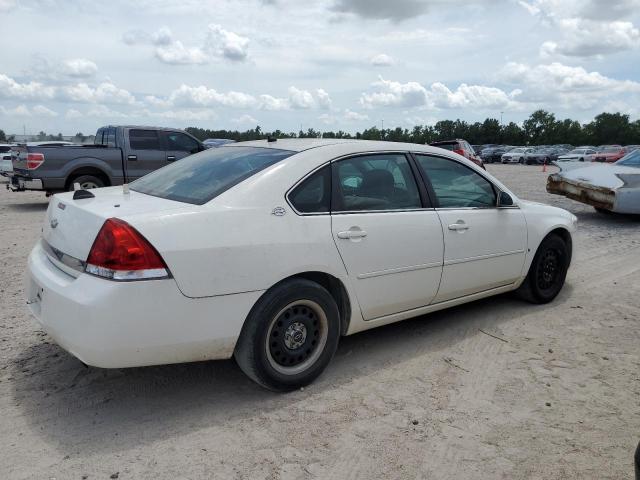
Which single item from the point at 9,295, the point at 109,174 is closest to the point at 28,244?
the point at 9,295

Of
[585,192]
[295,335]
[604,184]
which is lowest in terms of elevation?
[295,335]

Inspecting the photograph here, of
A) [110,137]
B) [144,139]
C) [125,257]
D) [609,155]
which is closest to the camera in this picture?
[125,257]

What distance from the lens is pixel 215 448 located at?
9.30 ft

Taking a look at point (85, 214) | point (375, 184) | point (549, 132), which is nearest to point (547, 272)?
point (375, 184)

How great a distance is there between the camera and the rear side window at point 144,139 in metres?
12.5

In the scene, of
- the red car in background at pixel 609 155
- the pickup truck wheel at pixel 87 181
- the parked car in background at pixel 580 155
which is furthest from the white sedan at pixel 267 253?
the parked car in background at pixel 580 155

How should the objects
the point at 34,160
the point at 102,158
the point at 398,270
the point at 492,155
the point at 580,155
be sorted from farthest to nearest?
the point at 492,155
the point at 580,155
the point at 102,158
the point at 34,160
the point at 398,270

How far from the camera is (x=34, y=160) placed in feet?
36.6

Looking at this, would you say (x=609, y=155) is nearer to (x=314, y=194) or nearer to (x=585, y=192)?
(x=585, y=192)

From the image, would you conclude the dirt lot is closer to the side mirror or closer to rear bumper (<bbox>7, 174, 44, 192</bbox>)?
the side mirror

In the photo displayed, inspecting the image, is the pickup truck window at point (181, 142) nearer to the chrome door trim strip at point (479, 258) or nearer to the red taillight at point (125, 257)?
the chrome door trim strip at point (479, 258)

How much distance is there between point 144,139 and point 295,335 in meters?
10.5

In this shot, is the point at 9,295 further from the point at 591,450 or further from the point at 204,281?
the point at 591,450

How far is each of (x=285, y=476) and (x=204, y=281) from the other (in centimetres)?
108
